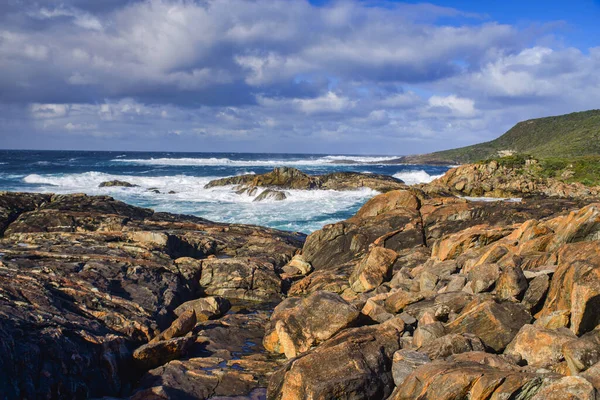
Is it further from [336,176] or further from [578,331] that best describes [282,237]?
[336,176]

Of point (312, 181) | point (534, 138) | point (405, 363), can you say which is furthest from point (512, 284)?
point (534, 138)

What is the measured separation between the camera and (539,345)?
888 centimetres

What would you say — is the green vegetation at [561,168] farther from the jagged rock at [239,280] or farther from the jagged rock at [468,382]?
the jagged rock at [468,382]

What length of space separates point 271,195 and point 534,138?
105588mm

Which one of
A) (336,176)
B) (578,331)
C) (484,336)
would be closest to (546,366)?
(578,331)

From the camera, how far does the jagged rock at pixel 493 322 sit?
10.1 metres

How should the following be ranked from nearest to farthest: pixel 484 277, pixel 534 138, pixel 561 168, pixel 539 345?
1. pixel 539 345
2. pixel 484 277
3. pixel 561 168
4. pixel 534 138

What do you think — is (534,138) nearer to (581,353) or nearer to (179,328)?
(179,328)

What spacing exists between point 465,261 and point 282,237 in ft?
38.9

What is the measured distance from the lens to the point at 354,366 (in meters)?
9.57

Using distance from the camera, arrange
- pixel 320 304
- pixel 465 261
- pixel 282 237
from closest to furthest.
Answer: pixel 320 304 → pixel 465 261 → pixel 282 237

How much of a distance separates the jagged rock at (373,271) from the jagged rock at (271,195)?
100 feet

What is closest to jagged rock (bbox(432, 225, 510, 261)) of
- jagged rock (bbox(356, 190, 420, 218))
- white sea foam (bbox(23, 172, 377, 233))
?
jagged rock (bbox(356, 190, 420, 218))

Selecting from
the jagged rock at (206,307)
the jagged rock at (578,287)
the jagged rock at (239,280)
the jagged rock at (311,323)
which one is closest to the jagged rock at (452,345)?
the jagged rock at (578,287)
